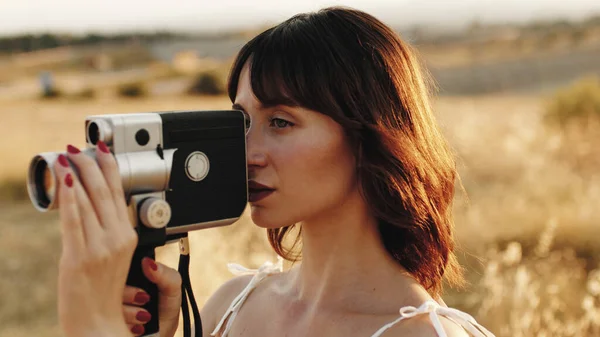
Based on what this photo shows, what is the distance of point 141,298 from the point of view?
1701 millimetres

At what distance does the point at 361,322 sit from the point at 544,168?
256 inches

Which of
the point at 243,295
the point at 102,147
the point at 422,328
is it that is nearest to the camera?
the point at 102,147

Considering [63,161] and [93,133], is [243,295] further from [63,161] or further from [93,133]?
[63,161]

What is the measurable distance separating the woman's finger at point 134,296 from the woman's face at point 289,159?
335 millimetres

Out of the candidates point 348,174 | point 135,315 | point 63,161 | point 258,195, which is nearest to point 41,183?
point 63,161

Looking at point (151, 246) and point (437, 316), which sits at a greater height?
point (151, 246)

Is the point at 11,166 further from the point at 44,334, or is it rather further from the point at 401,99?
the point at 401,99

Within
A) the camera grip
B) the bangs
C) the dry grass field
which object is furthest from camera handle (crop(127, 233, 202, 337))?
the dry grass field

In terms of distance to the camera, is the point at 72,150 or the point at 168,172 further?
the point at 168,172

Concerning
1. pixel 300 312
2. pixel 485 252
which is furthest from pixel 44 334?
pixel 300 312

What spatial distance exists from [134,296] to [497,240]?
5.22m

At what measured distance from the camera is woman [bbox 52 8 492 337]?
1.90 metres

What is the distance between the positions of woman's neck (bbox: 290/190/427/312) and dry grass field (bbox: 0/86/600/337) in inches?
20.8

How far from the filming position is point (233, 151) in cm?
178
